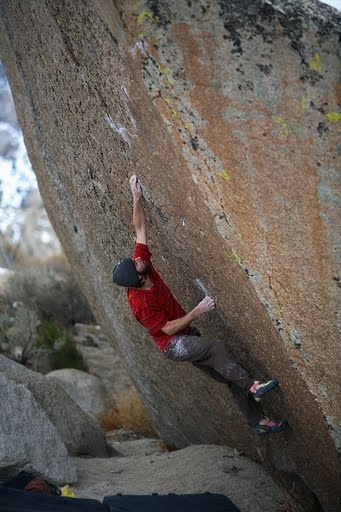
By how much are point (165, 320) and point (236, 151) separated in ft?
5.24

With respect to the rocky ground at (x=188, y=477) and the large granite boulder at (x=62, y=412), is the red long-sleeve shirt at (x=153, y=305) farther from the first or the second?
the large granite boulder at (x=62, y=412)

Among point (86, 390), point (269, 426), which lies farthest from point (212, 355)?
point (86, 390)

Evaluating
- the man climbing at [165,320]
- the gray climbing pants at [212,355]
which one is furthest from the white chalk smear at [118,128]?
the gray climbing pants at [212,355]

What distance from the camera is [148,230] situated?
497 cm

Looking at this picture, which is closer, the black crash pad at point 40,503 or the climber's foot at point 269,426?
the black crash pad at point 40,503

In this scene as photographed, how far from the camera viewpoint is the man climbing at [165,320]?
4582 millimetres

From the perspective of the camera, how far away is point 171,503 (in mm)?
4602

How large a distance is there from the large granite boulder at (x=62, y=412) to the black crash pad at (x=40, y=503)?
6.12 feet

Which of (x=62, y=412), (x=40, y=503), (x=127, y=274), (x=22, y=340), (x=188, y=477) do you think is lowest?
(x=22, y=340)

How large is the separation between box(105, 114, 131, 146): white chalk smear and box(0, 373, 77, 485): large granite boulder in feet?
7.80

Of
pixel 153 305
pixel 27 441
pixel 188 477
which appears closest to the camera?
pixel 153 305

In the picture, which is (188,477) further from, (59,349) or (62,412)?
(59,349)

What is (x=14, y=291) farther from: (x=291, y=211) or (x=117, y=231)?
(x=291, y=211)

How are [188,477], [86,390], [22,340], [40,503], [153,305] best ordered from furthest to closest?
1. [22,340]
2. [86,390]
3. [188,477]
4. [153,305]
5. [40,503]
